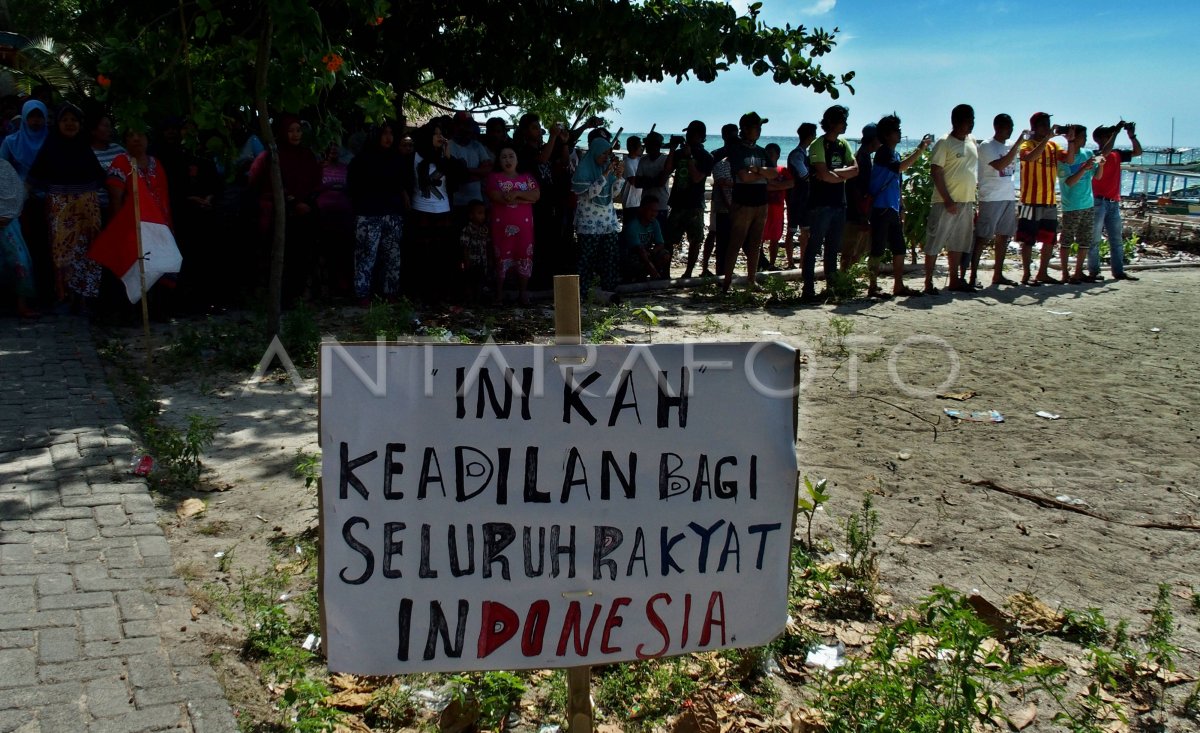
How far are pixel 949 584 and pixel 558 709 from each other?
6.25 ft

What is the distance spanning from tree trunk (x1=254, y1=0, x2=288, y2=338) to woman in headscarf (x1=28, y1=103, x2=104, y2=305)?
1930 mm

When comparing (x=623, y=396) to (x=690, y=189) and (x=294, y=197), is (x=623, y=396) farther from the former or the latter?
(x=690, y=189)

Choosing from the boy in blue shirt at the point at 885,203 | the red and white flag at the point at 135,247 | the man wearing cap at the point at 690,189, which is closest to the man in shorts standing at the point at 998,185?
the boy in blue shirt at the point at 885,203

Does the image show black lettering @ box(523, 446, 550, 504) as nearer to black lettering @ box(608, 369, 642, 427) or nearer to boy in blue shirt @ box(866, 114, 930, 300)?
black lettering @ box(608, 369, 642, 427)

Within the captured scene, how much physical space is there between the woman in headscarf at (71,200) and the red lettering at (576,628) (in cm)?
739

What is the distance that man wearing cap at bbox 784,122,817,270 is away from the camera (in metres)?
11.5

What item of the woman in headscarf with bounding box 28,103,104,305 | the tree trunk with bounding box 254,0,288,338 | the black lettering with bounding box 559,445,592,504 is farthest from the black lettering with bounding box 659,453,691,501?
the woman in headscarf with bounding box 28,103,104,305

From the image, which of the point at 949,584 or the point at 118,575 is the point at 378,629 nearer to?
the point at 118,575

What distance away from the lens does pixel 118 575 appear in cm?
417

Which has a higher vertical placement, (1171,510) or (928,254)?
(928,254)

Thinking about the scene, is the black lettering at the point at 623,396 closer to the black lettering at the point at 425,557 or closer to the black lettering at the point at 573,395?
the black lettering at the point at 573,395

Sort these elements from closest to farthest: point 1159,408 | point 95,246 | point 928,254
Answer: point 1159,408, point 95,246, point 928,254

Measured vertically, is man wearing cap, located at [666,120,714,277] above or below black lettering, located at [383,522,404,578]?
above

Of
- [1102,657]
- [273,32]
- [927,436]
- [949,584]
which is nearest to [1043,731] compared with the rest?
[1102,657]
